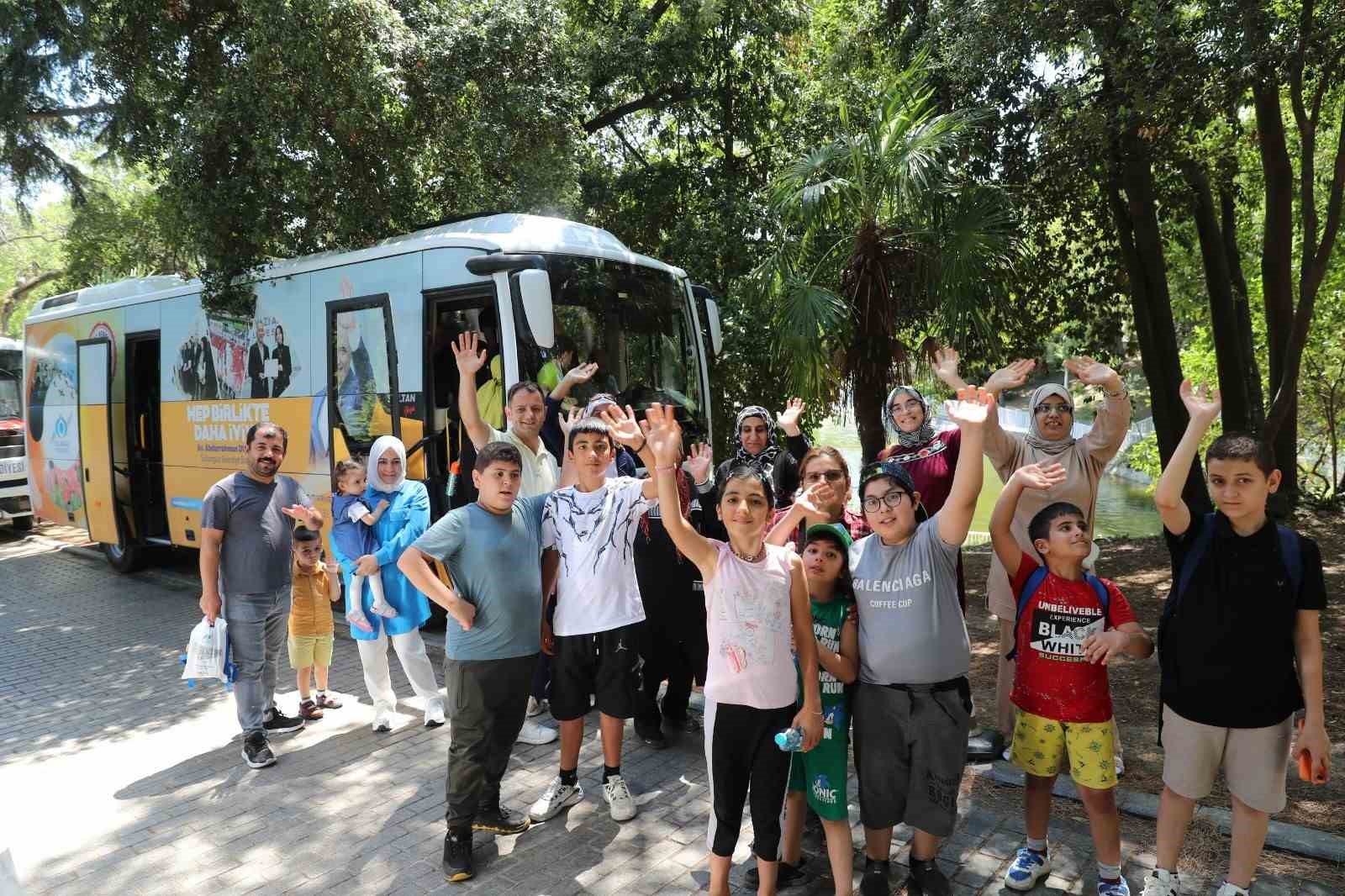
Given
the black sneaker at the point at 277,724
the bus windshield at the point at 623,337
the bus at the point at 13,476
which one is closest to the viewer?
the black sneaker at the point at 277,724

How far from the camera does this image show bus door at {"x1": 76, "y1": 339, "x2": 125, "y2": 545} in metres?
10.9

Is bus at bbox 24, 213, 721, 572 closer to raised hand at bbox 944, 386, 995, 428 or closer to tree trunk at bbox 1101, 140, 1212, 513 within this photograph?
raised hand at bbox 944, 386, 995, 428

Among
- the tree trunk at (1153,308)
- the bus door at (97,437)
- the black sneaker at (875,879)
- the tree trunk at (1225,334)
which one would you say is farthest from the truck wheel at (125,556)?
the tree trunk at (1225,334)

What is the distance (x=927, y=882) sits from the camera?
11.3ft

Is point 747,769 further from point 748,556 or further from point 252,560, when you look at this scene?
point 252,560

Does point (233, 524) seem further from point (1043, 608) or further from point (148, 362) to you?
point (148, 362)

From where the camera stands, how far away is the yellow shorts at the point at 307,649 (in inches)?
227

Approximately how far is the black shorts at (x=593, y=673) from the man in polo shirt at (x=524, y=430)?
66 centimetres

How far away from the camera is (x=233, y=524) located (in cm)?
502

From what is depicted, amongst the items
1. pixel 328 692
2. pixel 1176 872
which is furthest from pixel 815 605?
A: pixel 328 692

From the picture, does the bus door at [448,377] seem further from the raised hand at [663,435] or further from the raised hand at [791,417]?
the raised hand at [663,435]

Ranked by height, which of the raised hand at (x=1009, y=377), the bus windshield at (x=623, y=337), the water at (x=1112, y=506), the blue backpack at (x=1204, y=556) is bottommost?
the water at (x=1112, y=506)

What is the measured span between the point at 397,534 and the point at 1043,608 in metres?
3.44

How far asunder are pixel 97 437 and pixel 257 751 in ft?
25.8
